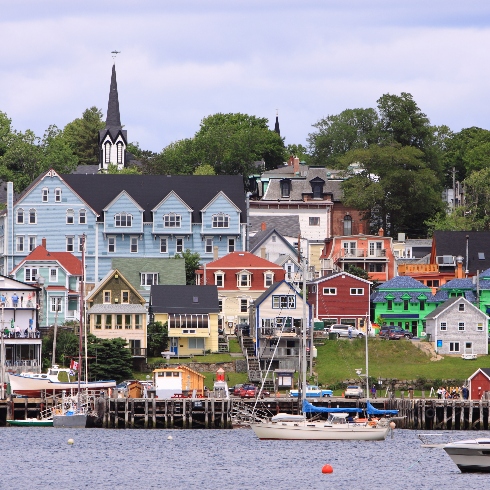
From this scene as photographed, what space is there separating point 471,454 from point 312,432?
17.0m

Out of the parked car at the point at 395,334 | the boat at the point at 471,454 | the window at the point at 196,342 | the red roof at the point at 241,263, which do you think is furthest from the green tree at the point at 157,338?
the boat at the point at 471,454

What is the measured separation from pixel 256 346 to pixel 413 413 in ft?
69.6

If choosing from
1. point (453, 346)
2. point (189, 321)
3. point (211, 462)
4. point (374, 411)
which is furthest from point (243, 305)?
point (211, 462)

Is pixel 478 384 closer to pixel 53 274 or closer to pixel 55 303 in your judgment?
pixel 55 303

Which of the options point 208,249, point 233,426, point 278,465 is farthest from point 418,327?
point 278,465

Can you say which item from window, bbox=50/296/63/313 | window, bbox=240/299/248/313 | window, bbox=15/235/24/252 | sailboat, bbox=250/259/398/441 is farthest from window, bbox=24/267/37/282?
sailboat, bbox=250/259/398/441

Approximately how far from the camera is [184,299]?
12862 cm

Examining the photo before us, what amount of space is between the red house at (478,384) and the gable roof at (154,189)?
A: 39906 millimetres

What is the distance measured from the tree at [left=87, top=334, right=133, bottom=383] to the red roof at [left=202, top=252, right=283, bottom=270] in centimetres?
2105

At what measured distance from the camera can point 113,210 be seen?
14762cm

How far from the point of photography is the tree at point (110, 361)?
11788cm

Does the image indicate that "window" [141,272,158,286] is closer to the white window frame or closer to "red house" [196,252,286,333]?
"red house" [196,252,286,333]

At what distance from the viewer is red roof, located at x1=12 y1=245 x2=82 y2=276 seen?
135875mm

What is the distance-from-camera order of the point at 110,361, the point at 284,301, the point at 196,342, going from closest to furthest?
the point at 110,361
the point at 196,342
the point at 284,301
